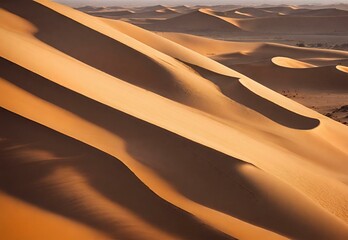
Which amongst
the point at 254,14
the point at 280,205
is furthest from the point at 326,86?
the point at 254,14

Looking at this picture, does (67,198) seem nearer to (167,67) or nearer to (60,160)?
(60,160)

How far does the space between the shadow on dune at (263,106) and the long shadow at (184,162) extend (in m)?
3.80

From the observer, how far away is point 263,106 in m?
8.64

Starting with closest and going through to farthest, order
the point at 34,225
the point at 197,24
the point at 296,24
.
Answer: the point at 34,225, the point at 296,24, the point at 197,24

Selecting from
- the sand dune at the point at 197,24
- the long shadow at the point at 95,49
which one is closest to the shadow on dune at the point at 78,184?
the long shadow at the point at 95,49

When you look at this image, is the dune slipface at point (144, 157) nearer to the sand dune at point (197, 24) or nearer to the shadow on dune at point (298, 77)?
the shadow on dune at point (298, 77)

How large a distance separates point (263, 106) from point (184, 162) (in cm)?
453

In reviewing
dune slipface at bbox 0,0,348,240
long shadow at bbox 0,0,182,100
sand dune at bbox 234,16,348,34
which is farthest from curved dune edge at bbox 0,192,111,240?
sand dune at bbox 234,16,348,34

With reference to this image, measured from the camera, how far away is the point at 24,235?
124 inches

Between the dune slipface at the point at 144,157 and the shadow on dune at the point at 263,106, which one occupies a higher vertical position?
the shadow on dune at the point at 263,106

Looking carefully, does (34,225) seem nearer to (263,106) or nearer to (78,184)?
(78,184)

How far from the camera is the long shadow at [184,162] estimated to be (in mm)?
3979

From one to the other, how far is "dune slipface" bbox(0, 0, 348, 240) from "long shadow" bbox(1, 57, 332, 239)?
0.04ft

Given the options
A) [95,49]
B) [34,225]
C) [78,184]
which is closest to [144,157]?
[78,184]
